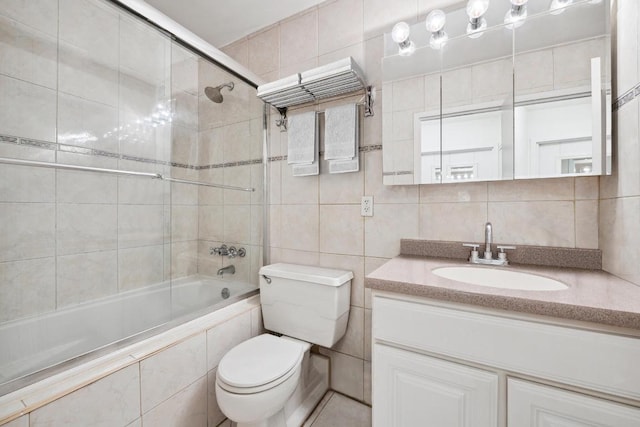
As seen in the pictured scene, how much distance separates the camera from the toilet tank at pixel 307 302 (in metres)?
1.39

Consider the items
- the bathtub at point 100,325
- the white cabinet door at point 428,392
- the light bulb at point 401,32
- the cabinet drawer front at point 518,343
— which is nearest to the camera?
the cabinet drawer front at point 518,343

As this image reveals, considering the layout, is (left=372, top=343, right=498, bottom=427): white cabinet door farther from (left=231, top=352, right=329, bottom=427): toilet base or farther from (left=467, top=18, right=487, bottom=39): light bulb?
(left=467, top=18, right=487, bottom=39): light bulb

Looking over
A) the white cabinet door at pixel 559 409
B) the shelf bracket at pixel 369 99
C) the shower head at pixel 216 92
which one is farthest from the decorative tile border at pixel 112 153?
the white cabinet door at pixel 559 409

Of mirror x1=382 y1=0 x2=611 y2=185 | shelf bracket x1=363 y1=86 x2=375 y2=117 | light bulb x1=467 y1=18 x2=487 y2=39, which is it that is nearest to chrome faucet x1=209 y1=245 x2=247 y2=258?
mirror x1=382 y1=0 x2=611 y2=185

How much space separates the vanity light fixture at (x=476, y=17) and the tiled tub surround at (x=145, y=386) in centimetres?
182

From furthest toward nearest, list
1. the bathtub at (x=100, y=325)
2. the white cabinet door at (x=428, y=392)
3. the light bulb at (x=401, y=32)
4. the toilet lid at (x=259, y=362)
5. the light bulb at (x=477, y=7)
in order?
1. the light bulb at (x=401, y=32)
2. the light bulb at (x=477, y=7)
3. the toilet lid at (x=259, y=362)
4. the bathtub at (x=100, y=325)
5. the white cabinet door at (x=428, y=392)

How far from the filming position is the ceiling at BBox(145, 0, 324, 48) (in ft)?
5.46

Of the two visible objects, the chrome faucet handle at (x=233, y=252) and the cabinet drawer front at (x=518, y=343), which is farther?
the chrome faucet handle at (x=233, y=252)

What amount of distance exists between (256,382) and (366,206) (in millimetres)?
995

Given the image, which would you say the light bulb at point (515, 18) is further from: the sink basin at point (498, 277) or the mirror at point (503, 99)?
the sink basin at point (498, 277)

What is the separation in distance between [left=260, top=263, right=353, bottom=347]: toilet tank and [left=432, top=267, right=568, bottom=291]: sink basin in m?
0.53

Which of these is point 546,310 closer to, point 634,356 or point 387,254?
point 634,356

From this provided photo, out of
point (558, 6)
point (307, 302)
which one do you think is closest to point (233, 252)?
point (307, 302)

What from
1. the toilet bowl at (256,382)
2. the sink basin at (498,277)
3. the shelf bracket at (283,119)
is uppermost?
the shelf bracket at (283,119)
